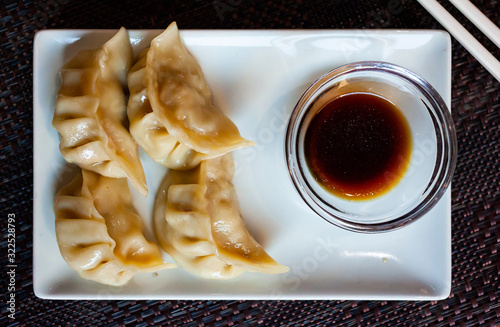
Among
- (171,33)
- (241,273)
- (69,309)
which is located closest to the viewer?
(171,33)

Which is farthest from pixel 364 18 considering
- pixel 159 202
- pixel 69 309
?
pixel 69 309

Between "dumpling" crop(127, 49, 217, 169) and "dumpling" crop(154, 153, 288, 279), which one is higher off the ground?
"dumpling" crop(127, 49, 217, 169)

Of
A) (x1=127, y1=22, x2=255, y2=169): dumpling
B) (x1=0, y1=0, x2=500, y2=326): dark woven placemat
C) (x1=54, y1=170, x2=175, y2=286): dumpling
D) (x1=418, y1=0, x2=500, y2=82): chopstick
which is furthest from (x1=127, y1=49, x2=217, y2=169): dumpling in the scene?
(x1=418, y1=0, x2=500, y2=82): chopstick

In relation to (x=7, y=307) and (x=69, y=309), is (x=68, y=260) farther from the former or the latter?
(x=7, y=307)

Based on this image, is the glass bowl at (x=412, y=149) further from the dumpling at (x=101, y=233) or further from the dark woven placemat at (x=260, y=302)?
the dumpling at (x=101, y=233)

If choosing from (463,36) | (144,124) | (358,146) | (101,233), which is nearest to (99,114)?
(144,124)

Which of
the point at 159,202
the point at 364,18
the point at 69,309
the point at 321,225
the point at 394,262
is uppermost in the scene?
the point at 364,18

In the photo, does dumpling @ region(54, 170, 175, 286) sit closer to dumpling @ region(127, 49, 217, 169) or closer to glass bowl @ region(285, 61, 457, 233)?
dumpling @ region(127, 49, 217, 169)
